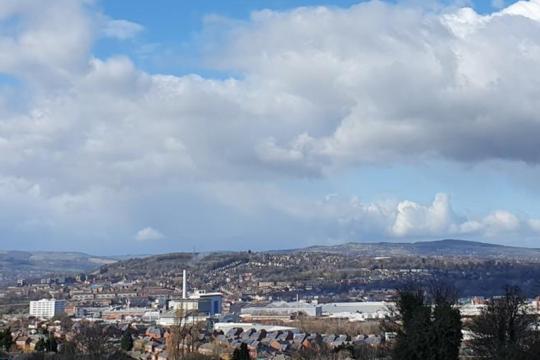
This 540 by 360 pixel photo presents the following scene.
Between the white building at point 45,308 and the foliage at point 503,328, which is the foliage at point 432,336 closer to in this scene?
the foliage at point 503,328

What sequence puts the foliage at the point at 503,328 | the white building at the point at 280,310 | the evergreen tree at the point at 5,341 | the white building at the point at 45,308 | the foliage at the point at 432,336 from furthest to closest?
the white building at the point at 45,308 → the white building at the point at 280,310 → the evergreen tree at the point at 5,341 → the foliage at the point at 503,328 → the foliage at the point at 432,336

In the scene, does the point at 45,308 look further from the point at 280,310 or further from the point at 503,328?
the point at 503,328

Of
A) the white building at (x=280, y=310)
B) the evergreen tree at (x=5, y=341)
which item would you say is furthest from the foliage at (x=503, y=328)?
Answer: the white building at (x=280, y=310)

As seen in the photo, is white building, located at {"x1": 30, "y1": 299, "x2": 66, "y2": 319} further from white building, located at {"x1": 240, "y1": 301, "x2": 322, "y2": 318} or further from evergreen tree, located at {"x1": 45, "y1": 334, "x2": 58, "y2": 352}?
evergreen tree, located at {"x1": 45, "y1": 334, "x2": 58, "y2": 352}

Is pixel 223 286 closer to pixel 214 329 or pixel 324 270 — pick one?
pixel 324 270

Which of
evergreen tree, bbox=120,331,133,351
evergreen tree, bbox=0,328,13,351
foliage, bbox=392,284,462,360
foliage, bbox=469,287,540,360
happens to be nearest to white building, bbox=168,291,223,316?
evergreen tree, bbox=120,331,133,351

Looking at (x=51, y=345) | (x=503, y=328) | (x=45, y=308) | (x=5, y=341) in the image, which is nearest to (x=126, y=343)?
(x=51, y=345)

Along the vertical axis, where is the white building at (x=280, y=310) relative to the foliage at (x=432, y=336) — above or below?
below

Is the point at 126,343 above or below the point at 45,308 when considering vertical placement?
above

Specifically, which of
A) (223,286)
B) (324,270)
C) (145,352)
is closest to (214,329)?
(145,352)

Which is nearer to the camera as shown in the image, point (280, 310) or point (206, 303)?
point (280, 310)

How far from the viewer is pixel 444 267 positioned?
18162cm

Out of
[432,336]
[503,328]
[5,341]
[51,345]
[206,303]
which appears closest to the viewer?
[432,336]

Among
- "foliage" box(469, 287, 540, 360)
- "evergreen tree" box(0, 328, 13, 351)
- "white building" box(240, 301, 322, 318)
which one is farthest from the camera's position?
"white building" box(240, 301, 322, 318)
